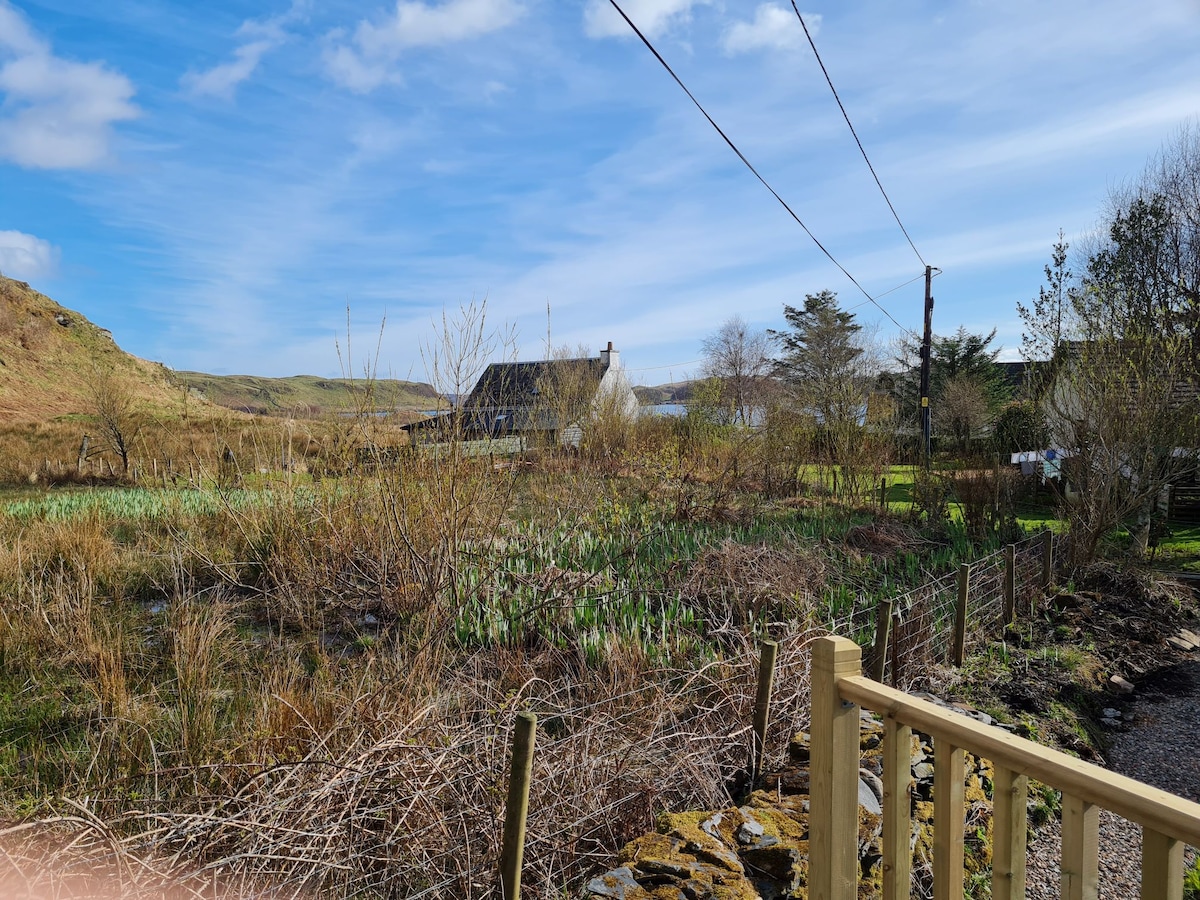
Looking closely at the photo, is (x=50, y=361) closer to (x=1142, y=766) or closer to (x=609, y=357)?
(x=609, y=357)

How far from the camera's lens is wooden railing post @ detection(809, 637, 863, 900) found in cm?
183

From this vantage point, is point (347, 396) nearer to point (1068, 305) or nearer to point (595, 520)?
point (595, 520)

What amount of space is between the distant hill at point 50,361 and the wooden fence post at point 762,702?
32.4m

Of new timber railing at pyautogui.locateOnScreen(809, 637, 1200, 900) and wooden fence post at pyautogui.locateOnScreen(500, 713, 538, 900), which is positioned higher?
new timber railing at pyautogui.locateOnScreen(809, 637, 1200, 900)

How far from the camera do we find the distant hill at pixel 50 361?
32469 mm

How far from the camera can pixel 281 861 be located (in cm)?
250

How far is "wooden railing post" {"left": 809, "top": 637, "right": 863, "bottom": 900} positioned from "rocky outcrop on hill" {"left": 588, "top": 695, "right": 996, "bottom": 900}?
625mm

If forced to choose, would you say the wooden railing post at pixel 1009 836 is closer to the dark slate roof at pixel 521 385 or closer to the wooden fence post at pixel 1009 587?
the dark slate roof at pixel 521 385

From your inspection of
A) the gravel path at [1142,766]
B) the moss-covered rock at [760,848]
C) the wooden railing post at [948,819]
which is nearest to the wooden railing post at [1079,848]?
the wooden railing post at [948,819]

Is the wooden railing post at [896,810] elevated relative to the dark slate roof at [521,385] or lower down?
lower down

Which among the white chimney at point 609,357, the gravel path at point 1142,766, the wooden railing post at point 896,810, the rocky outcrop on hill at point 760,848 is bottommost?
the gravel path at point 1142,766

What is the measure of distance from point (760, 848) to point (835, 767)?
104 centimetres

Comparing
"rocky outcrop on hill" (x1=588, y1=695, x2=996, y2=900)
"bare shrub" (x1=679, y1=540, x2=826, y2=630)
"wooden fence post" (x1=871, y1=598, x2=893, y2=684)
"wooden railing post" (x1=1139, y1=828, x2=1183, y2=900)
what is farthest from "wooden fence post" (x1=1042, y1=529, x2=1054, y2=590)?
"wooden railing post" (x1=1139, y1=828, x2=1183, y2=900)

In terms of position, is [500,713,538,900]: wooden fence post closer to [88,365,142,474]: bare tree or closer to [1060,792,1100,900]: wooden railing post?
[1060,792,1100,900]: wooden railing post
